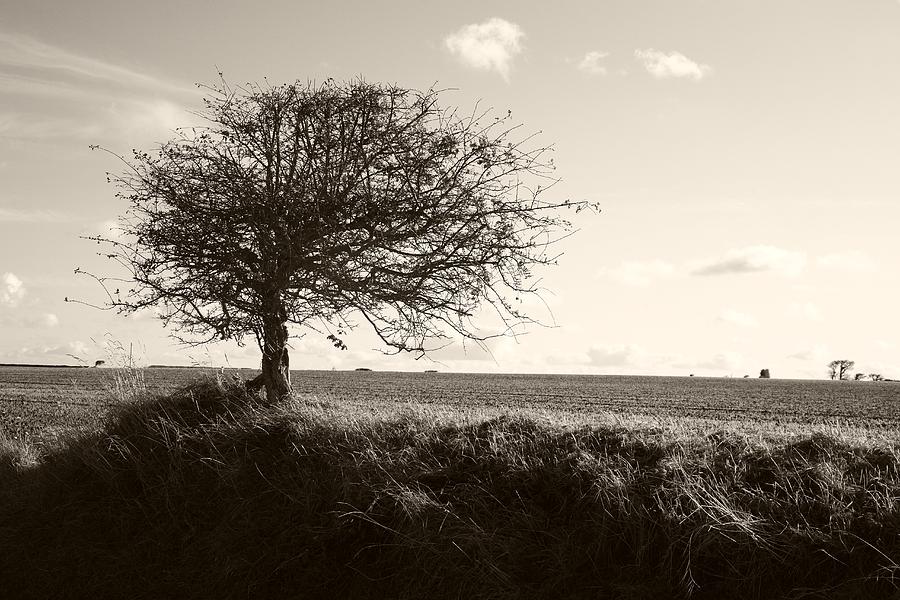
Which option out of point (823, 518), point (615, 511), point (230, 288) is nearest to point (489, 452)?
point (615, 511)

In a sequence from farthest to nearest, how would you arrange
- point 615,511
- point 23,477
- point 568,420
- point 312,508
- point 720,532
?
point 23,477 < point 568,420 < point 312,508 < point 615,511 < point 720,532

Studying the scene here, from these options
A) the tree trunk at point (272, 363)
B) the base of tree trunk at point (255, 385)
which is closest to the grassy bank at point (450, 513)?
the base of tree trunk at point (255, 385)

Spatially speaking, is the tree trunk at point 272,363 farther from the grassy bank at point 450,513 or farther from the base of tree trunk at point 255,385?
the grassy bank at point 450,513

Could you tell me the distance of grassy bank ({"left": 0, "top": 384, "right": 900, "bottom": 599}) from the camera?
5.21 m

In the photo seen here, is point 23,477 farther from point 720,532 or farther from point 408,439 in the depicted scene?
point 720,532

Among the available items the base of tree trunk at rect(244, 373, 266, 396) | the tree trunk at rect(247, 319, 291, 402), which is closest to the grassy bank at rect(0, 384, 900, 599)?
the base of tree trunk at rect(244, 373, 266, 396)

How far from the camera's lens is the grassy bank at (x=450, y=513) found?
5211mm

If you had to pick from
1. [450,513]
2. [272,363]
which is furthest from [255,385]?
[450,513]

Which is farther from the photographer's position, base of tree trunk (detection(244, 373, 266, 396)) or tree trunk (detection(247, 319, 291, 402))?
tree trunk (detection(247, 319, 291, 402))

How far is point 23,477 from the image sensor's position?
369 inches

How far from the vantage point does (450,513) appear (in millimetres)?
6012

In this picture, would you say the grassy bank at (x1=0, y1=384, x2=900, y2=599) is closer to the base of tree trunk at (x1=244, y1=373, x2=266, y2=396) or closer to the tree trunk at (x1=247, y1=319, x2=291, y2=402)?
the base of tree trunk at (x1=244, y1=373, x2=266, y2=396)

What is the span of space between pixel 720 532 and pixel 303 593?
357 centimetres

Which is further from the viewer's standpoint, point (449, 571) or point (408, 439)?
point (408, 439)
